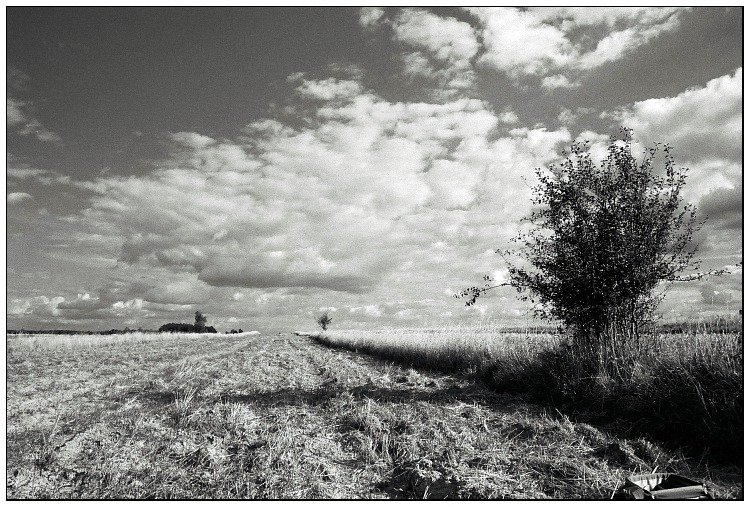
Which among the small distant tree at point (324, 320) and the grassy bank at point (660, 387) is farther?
the small distant tree at point (324, 320)

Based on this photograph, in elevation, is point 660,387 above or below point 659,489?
above

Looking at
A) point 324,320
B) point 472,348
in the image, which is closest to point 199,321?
point 324,320

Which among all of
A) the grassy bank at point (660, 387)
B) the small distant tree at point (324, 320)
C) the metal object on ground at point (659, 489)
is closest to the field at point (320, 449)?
the metal object on ground at point (659, 489)

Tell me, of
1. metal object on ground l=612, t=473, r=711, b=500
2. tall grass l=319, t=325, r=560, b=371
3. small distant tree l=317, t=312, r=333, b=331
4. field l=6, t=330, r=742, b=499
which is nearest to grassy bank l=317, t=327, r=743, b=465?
tall grass l=319, t=325, r=560, b=371

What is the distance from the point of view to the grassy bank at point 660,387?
5.46m

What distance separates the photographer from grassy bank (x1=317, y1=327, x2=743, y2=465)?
→ 215 inches

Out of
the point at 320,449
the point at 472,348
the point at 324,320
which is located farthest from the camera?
Result: the point at 324,320

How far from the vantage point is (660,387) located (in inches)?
263

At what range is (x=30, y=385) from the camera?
1173 centimetres

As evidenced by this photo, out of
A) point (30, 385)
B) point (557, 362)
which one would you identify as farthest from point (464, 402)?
point (30, 385)

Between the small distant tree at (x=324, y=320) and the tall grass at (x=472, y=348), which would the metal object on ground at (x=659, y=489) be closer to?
the tall grass at (x=472, y=348)

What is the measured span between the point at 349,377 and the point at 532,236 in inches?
261

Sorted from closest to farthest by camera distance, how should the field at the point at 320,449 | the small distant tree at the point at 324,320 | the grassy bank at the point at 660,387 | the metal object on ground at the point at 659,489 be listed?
the metal object on ground at the point at 659,489
the field at the point at 320,449
the grassy bank at the point at 660,387
the small distant tree at the point at 324,320

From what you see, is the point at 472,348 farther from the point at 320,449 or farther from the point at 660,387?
the point at 320,449
